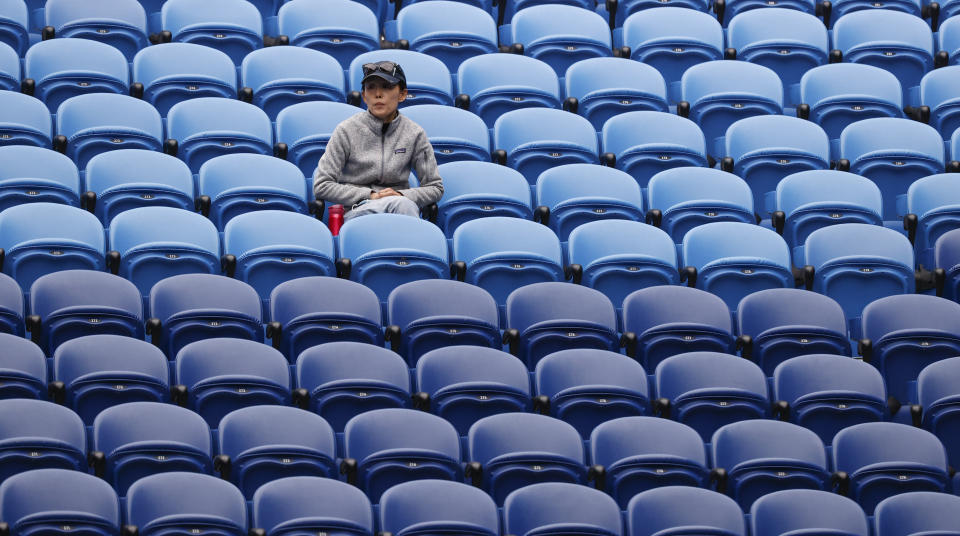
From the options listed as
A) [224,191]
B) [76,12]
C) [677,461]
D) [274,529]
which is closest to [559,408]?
[677,461]

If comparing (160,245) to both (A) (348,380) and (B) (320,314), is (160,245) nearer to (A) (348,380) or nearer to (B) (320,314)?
(B) (320,314)

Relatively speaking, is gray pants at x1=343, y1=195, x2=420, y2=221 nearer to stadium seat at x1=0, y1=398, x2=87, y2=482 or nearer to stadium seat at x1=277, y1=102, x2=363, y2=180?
stadium seat at x1=277, y1=102, x2=363, y2=180

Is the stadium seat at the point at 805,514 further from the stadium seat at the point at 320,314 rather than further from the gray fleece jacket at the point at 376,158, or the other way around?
the gray fleece jacket at the point at 376,158

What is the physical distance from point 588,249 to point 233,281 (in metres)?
1.40

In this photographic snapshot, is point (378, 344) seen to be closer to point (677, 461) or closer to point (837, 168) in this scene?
point (677, 461)

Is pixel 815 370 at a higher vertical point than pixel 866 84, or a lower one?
lower

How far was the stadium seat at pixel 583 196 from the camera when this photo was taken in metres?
6.56

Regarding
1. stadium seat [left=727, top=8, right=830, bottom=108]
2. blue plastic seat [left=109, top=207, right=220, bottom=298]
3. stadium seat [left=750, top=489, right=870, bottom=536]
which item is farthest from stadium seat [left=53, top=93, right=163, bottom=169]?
stadium seat [left=750, top=489, right=870, bottom=536]

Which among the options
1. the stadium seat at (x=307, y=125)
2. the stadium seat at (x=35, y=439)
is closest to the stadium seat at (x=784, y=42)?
the stadium seat at (x=307, y=125)

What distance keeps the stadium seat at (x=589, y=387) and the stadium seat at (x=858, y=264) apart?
43.1 inches

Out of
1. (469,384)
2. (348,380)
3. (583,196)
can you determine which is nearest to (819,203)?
(583,196)

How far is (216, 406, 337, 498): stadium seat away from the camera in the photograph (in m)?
5.16

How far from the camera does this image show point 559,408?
561 centimetres

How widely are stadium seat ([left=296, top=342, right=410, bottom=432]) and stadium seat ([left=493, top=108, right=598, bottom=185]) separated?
5.22ft
